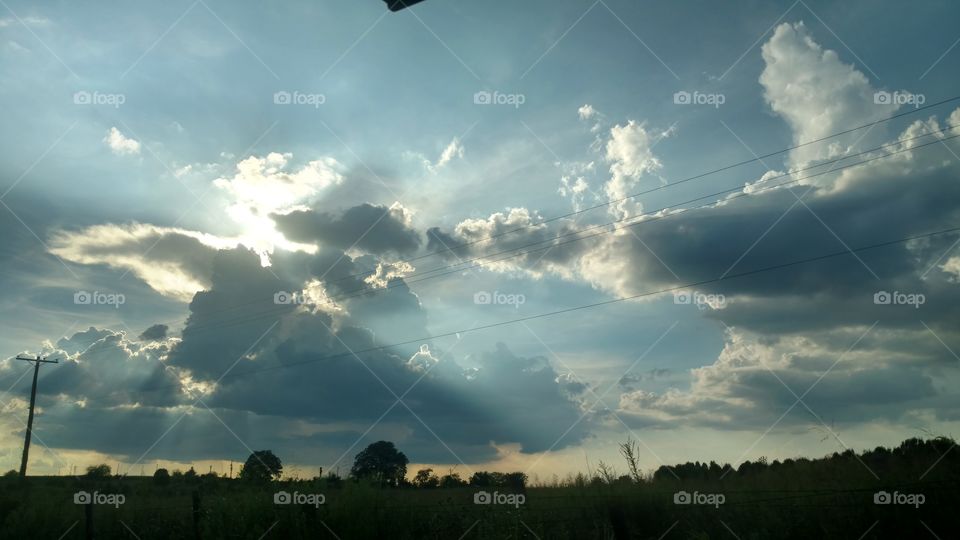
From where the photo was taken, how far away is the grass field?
507 inches

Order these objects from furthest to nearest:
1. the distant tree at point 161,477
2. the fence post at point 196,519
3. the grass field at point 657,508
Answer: the distant tree at point 161,477 < the fence post at point 196,519 < the grass field at point 657,508

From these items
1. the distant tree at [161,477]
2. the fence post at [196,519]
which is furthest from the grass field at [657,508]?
the distant tree at [161,477]

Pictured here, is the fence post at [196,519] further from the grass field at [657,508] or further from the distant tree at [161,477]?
the distant tree at [161,477]

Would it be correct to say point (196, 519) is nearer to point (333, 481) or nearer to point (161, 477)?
point (333, 481)

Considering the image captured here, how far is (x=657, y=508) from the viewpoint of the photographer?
1566 cm

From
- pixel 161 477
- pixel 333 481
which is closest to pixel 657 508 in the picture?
pixel 333 481

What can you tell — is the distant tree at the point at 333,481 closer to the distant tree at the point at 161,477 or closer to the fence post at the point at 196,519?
the fence post at the point at 196,519

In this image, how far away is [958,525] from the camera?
12.3 metres

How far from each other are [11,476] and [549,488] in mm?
53228

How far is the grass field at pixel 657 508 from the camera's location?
12867 millimetres

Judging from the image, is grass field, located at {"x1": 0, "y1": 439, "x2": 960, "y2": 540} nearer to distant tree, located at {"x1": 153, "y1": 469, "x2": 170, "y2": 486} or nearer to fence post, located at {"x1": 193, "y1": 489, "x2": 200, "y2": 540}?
fence post, located at {"x1": 193, "y1": 489, "x2": 200, "y2": 540}

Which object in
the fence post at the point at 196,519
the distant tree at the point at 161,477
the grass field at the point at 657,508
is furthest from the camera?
the distant tree at the point at 161,477

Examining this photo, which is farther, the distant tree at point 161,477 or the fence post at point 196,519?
the distant tree at point 161,477

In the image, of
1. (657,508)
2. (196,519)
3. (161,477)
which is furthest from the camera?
(161,477)
